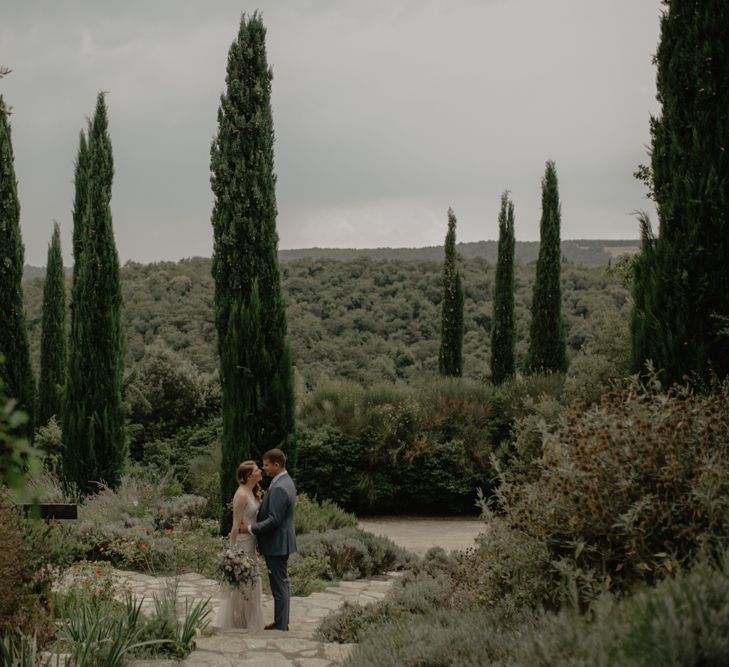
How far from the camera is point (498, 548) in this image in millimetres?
4699

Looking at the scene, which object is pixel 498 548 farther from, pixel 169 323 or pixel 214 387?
pixel 169 323

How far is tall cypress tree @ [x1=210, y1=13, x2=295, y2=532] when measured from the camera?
10.9 m

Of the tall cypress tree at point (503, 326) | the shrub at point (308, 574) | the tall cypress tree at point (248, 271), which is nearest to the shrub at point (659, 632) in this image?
the shrub at point (308, 574)

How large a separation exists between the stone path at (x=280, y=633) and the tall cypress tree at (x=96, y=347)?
478 centimetres

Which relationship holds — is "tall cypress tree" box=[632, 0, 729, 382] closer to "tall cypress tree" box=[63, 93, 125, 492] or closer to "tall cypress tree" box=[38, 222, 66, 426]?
"tall cypress tree" box=[63, 93, 125, 492]

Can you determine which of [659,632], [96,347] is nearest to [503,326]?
[96,347]

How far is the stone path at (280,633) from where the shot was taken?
534cm

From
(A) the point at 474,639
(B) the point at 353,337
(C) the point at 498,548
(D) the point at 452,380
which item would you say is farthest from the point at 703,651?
(B) the point at 353,337

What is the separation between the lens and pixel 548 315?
69.2 feet

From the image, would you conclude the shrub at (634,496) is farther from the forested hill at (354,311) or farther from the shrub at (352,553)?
the forested hill at (354,311)

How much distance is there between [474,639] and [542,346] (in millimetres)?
17475

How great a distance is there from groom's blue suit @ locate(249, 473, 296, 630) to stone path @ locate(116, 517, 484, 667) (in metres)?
0.23

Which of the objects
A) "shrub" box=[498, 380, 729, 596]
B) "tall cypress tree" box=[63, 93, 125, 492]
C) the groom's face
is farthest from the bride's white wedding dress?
"tall cypress tree" box=[63, 93, 125, 492]

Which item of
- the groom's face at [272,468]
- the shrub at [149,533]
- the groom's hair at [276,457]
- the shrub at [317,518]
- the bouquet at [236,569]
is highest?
the groom's hair at [276,457]
